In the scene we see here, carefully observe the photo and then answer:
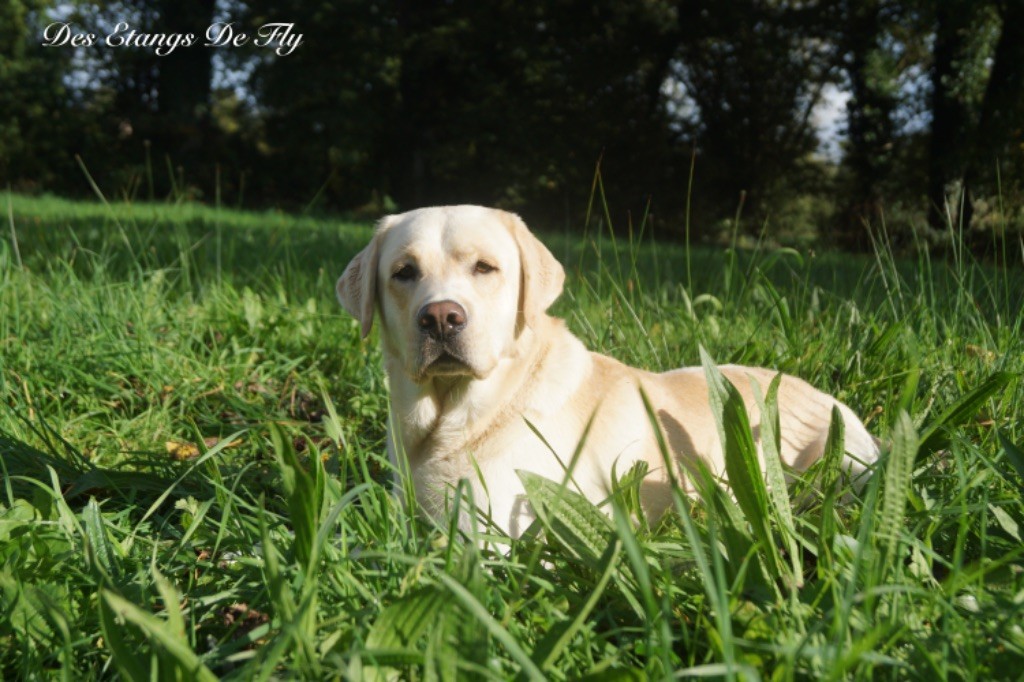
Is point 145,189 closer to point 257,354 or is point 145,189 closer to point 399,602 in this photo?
point 257,354

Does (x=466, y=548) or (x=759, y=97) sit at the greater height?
(x=759, y=97)

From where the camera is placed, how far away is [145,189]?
26.5 metres

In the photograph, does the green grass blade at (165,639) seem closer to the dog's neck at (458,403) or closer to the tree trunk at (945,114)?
the dog's neck at (458,403)

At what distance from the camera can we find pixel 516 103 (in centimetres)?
2539

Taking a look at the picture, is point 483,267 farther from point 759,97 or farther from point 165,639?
point 759,97

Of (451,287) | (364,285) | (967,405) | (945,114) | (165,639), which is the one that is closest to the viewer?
(165,639)

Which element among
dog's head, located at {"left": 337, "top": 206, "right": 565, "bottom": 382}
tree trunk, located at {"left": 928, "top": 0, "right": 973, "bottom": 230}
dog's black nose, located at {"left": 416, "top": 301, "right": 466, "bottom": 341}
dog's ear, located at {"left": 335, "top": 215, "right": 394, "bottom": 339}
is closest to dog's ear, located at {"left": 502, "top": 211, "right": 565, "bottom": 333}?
dog's head, located at {"left": 337, "top": 206, "right": 565, "bottom": 382}

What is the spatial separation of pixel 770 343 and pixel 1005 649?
8.48ft

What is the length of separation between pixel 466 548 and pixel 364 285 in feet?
5.18

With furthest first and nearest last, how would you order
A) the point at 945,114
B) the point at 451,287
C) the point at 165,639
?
the point at 945,114
the point at 451,287
the point at 165,639

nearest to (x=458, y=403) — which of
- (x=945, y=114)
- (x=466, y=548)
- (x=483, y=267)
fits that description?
(x=483, y=267)

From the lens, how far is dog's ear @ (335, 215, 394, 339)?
2.87m

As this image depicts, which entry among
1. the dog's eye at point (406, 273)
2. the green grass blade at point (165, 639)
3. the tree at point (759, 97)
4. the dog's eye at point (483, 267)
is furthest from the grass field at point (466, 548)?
the tree at point (759, 97)

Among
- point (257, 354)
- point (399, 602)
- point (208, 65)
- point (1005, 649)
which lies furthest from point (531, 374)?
point (208, 65)
